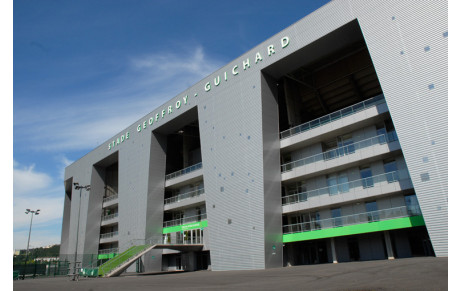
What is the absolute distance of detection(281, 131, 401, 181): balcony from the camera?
2695cm

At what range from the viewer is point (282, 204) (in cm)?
3262

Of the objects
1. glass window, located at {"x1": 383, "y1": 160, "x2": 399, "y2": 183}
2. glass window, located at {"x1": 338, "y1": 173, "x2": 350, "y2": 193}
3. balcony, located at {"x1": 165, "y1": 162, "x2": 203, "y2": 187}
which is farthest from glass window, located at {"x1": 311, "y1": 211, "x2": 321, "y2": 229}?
balcony, located at {"x1": 165, "y1": 162, "x2": 203, "y2": 187}

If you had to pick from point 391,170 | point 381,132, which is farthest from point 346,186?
point 381,132

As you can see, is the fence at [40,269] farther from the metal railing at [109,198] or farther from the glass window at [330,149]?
the glass window at [330,149]

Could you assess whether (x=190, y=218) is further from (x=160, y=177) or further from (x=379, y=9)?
(x=379, y=9)

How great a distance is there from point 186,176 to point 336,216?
2033 centimetres

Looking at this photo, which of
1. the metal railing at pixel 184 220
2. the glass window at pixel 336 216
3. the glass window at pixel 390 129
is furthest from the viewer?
the metal railing at pixel 184 220

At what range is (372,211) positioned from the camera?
2714 cm

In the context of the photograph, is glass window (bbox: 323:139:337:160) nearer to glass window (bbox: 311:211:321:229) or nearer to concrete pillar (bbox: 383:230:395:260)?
glass window (bbox: 311:211:321:229)

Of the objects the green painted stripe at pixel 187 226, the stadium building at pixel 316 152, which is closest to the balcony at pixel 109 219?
the stadium building at pixel 316 152

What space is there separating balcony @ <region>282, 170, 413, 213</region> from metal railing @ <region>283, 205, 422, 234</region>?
4.94 feet

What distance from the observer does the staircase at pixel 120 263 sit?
116 ft

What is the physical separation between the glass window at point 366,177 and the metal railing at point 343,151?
210 cm

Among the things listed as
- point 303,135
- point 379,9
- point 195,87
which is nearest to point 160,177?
point 195,87
